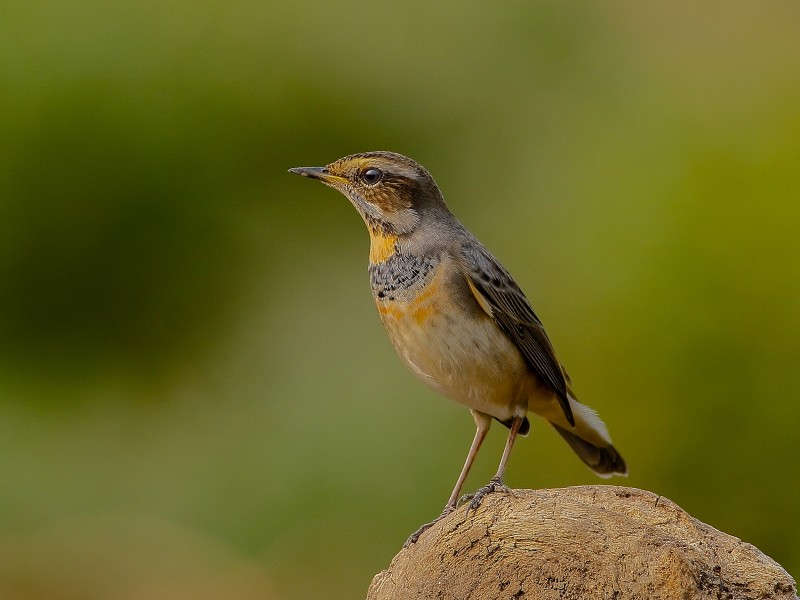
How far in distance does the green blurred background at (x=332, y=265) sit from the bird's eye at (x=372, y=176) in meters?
4.50

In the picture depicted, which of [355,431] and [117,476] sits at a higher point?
[355,431]

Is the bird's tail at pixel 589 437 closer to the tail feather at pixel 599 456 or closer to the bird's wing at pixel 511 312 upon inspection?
the tail feather at pixel 599 456

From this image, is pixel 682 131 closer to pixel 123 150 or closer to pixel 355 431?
pixel 355 431

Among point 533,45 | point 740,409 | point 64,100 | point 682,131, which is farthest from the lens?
point 533,45

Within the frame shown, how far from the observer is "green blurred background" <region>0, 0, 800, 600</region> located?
10984 millimetres

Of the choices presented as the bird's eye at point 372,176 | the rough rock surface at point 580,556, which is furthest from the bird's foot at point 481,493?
the bird's eye at point 372,176

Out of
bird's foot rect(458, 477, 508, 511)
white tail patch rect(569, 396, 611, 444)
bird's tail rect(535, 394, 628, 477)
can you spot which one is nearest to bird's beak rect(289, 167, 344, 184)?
bird's tail rect(535, 394, 628, 477)

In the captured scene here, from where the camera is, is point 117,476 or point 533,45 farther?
point 533,45

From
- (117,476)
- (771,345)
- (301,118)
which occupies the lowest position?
(117,476)

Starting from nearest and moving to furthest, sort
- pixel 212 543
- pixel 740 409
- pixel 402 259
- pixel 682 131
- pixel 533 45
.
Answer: pixel 402 259 → pixel 740 409 → pixel 212 543 → pixel 682 131 → pixel 533 45

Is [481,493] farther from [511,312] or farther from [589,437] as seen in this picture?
[589,437]

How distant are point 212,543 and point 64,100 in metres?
6.07

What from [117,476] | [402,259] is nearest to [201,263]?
[117,476]

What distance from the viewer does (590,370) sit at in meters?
11.1
